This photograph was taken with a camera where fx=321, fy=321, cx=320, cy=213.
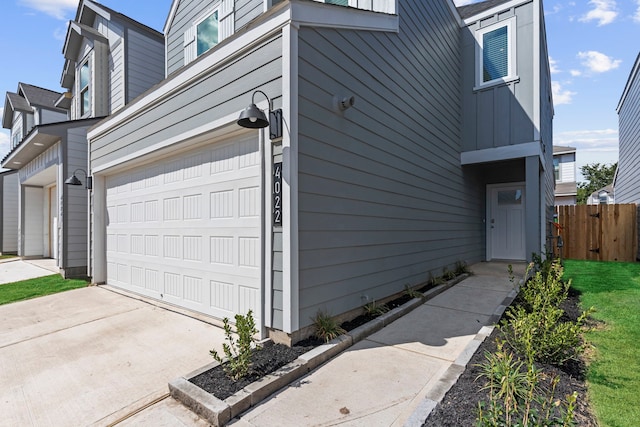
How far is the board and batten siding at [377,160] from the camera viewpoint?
337 centimetres

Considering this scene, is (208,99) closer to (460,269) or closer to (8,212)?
(460,269)

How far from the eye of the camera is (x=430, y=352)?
3158mm

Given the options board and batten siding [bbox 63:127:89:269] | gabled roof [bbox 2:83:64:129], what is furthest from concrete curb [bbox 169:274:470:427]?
gabled roof [bbox 2:83:64:129]

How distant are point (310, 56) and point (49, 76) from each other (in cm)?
1279

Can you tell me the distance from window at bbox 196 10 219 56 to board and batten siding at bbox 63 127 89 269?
143 inches

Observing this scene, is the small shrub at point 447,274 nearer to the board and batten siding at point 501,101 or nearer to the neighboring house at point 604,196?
the board and batten siding at point 501,101

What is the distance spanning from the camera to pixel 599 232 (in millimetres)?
9703

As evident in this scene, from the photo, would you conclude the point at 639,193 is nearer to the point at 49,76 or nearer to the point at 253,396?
the point at 253,396

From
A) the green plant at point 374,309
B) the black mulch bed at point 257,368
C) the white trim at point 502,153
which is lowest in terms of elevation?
the black mulch bed at point 257,368

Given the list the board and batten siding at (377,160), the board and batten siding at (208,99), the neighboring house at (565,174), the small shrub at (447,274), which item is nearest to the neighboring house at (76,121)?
the board and batten siding at (208,99)

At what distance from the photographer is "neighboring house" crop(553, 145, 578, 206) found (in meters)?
19.3

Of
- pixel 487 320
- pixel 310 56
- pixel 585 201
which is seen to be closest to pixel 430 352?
pixel 487 320

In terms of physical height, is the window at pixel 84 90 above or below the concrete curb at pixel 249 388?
above

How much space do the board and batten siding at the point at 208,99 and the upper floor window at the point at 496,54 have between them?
599 cm
